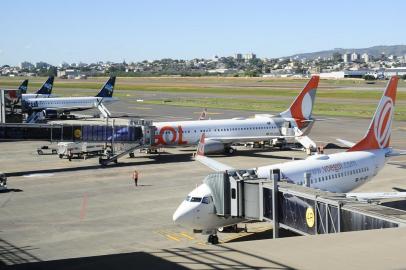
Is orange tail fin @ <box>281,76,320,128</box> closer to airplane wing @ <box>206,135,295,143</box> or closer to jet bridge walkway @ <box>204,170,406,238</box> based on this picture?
airplane wing @ <box>206,135,295,143</box>

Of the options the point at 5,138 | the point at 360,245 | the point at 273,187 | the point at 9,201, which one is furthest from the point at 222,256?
the point at 5,138

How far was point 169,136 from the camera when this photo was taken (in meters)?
65.8

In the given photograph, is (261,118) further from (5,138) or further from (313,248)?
(313,248)

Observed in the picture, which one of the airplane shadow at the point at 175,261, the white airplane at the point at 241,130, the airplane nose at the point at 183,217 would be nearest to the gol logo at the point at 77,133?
the white airplane at the point at 241,130

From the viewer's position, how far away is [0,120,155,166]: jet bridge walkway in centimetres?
5975

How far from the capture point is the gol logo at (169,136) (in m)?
65.4

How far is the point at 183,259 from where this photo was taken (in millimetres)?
17656

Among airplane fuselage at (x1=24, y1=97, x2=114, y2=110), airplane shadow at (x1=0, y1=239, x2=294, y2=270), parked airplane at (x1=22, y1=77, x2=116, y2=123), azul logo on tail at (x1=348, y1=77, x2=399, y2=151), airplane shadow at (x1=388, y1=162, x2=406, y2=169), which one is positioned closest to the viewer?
airplane shadow at (x1=0, y1=239, x2=294, y2=270)

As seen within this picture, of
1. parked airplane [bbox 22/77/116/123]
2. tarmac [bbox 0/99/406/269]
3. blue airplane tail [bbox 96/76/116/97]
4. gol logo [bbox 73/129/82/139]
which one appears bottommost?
tarmac [bbox 0/99/406/269]

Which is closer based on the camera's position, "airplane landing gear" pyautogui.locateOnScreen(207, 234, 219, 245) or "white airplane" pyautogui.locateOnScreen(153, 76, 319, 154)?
"airplane landing gear" pyautogui.locateOnScreen(207, 234, 219, 245)

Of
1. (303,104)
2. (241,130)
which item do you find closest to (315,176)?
(241,130)

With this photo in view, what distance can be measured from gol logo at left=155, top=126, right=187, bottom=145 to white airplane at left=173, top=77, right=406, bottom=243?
81.5 feet

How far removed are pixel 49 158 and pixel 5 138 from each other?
780 centimetres

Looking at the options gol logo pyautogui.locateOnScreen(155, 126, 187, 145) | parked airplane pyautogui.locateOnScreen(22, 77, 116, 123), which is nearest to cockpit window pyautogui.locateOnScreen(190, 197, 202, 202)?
gol logo pyautogui.locateOnScreen(155, 126, 187, 145)
